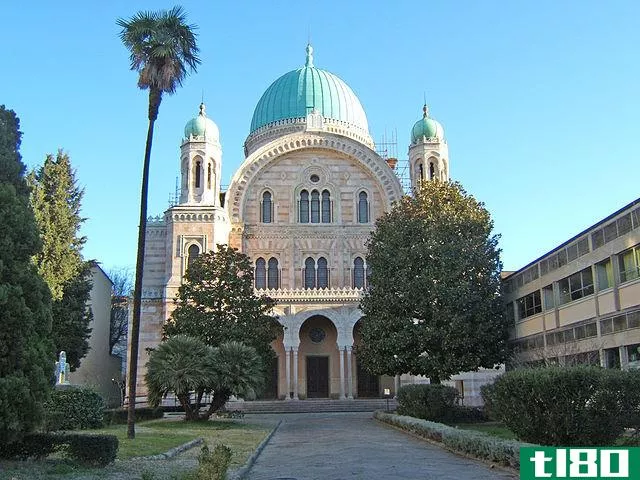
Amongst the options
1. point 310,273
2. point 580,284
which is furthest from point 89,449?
point 310,273

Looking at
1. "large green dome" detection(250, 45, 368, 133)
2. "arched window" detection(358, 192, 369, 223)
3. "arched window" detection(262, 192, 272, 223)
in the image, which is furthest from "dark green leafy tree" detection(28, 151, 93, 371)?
"large green dome" detection(250, 45, 368, 133)

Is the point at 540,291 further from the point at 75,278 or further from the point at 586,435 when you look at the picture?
the point at 75,278

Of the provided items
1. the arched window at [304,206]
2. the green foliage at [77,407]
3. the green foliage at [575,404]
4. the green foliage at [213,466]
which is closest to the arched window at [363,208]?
the arched window at [304,206]

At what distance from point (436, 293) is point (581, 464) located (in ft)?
62.2

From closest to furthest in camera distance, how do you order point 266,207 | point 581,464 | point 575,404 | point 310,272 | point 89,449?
point 581,464
point 89,449
point 575,404
point 310,272
point 266,207

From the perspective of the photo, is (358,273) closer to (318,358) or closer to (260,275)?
(318,358)

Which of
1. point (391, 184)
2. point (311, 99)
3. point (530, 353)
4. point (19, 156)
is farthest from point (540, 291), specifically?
point (311, 99)

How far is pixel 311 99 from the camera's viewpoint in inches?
2041

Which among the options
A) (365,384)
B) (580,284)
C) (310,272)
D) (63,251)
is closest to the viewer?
(580,284)

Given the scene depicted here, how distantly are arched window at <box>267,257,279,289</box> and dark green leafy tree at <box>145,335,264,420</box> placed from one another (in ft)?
52.8

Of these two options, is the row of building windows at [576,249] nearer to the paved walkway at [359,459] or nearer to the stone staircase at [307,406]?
the paved walkway at [359,459]

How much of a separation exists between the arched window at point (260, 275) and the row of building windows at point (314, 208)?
2828 mm

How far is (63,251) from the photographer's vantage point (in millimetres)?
31844

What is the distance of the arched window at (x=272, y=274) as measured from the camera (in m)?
45.6
